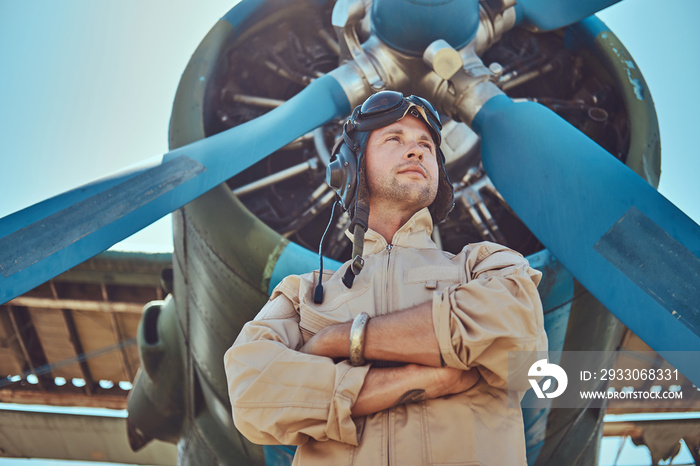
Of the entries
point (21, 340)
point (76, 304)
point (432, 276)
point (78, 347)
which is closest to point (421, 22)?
point (432, 276)

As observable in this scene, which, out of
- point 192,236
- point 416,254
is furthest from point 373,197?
point 192,236

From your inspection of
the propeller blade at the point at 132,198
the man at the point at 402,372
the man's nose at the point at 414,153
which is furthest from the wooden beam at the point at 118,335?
the man at the point at 402,372

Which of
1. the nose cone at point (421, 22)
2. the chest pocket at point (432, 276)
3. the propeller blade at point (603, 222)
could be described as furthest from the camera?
the nose cone at point (421, 22)

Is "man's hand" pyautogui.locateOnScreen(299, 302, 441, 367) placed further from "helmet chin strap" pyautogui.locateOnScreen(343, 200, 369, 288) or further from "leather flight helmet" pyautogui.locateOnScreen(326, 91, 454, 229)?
"leather flight helmet" pyautogui.locateOnScreen(326, 91, 454, 229)

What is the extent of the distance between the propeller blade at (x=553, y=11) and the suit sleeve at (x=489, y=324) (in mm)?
4081

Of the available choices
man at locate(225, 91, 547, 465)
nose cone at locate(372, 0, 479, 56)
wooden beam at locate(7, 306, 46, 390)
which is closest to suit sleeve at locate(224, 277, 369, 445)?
man at locate(225, 91, 547, 465)

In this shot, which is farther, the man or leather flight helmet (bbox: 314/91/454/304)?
leather flight helmet (bbox: 314/91/454/304)

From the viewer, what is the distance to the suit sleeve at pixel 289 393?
1771mm

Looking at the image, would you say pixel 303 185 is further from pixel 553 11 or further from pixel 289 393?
pixel 289 393

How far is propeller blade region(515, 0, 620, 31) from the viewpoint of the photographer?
5.29 m

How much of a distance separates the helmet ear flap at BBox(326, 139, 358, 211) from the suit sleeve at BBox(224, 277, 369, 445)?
2.39 ft

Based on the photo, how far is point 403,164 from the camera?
2463 millimetres

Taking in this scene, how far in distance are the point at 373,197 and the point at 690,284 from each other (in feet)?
5.34

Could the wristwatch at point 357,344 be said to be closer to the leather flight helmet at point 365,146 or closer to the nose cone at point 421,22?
the leather flight helmet at point 365,146
